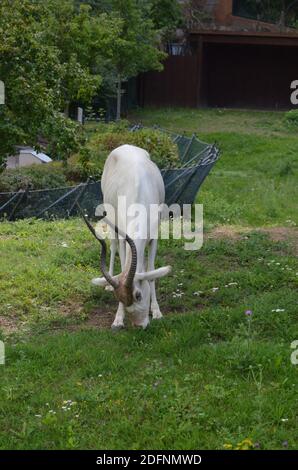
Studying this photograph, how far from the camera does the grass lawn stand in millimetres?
5051

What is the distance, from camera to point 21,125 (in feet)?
28.0

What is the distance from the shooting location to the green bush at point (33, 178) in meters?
14.5

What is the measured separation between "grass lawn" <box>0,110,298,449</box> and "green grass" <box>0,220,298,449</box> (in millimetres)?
11

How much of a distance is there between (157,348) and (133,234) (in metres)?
1.05

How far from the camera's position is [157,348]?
6.39m

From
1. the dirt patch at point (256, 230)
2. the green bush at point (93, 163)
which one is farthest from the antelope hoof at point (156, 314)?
the green bush at point (93, 163)

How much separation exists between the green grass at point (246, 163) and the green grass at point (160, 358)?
3565mm

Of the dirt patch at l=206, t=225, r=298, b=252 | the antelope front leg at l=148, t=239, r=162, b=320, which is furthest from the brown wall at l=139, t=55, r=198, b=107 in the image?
the antelope front leg at l=148, t=239, r=162, b=320

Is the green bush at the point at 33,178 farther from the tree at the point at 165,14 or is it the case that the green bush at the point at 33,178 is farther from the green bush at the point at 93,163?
the tree at the point at 165,14

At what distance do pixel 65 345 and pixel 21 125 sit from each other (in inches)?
119

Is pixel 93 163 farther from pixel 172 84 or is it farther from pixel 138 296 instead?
pixel 172 84

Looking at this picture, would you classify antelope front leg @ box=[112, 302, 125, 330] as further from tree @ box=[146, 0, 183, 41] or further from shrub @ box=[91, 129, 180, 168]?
tree @ box=[146, 0, 183, 41]

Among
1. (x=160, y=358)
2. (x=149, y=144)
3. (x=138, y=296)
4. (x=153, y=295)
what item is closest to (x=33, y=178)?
(x=149, y=144)

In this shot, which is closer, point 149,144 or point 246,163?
point 149,144
